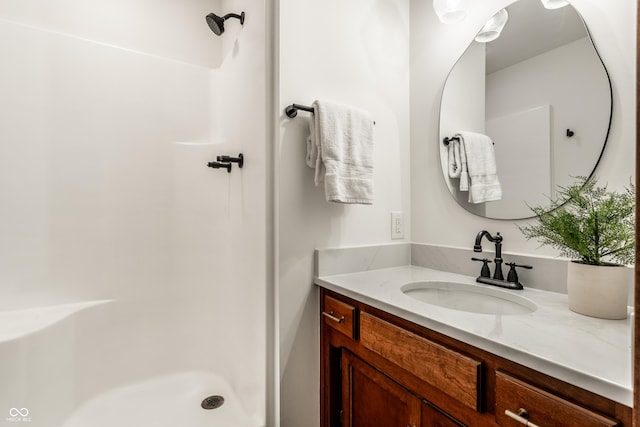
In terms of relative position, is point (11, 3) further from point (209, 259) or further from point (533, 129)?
point (533, 129)

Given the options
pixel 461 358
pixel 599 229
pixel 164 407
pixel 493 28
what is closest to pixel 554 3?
pixel 493 28

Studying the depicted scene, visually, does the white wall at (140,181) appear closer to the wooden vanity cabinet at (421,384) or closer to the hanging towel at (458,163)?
the wooden vanity cabinet at (421,384)

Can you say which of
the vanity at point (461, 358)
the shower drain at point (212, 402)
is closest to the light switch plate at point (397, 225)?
the vanity at point (461, 358)

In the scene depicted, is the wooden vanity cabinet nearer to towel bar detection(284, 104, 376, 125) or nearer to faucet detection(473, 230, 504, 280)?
faucet detection(473, 230, 504, 280)

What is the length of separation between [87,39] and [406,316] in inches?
85.4

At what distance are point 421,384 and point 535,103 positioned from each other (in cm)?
109

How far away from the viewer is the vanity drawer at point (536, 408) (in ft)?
1.70

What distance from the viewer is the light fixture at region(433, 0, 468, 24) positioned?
132cm

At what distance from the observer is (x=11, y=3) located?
1.52 meters

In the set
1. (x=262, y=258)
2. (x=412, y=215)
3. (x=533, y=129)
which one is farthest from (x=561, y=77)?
(x=262, y=258)

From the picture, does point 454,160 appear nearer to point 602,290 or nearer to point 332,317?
point 602,290

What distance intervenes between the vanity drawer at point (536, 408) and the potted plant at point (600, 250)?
38 cm

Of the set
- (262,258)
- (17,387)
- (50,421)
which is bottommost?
(50,421)

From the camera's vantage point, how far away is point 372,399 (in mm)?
1012
